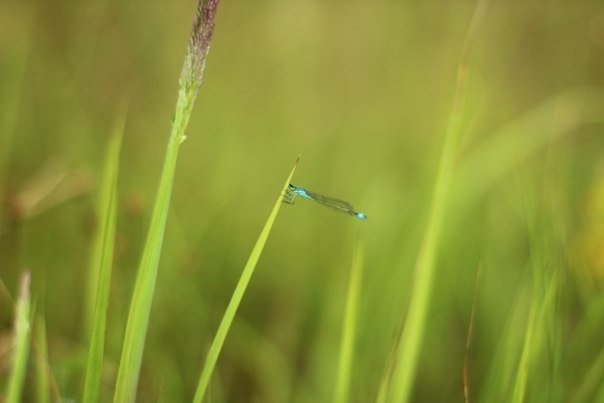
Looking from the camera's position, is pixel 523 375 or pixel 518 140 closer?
pixel 523 375

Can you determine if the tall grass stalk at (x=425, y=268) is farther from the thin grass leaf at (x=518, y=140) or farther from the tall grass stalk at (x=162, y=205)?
the thin grass leaf at (x=518, y=140)

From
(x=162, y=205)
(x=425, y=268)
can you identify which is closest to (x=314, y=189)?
(x=425, y=268)

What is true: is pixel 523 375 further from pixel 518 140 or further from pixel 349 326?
pixel 518 140

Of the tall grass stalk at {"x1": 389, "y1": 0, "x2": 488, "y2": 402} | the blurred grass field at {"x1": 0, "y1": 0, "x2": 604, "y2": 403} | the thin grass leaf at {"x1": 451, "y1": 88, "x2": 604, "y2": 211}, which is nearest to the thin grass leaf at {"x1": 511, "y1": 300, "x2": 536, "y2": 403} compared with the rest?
the blurred grass field at {"x1": 0, "y1": 0, "x2": 604, "y2": 403}

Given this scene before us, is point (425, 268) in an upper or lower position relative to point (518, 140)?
lower

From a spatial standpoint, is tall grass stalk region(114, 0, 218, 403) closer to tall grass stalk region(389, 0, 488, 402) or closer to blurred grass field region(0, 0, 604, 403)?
blurred grass field region(0, 0, 604, 403)

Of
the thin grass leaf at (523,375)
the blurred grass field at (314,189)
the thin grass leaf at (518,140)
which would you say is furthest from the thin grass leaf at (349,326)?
the thin grass leaf at (518,140)

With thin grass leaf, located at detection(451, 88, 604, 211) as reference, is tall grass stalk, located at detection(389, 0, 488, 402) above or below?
below
